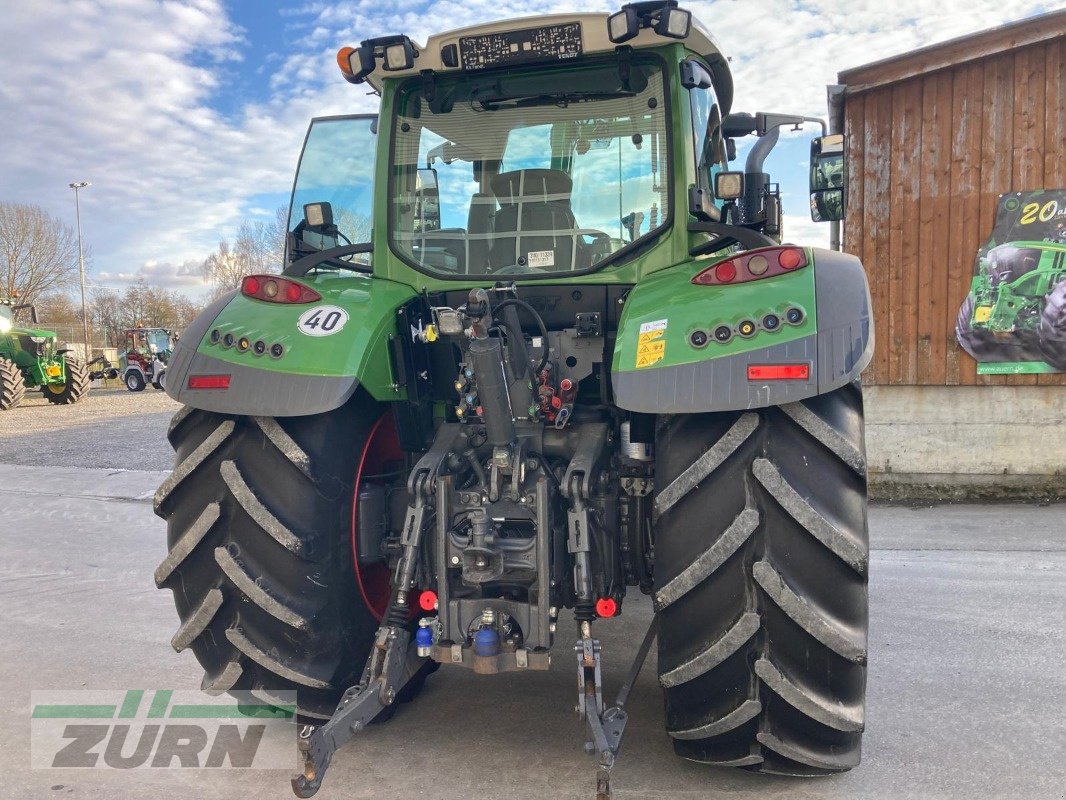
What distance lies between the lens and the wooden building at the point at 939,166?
7.46m

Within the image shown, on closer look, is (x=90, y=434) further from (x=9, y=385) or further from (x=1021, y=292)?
(x=1021, y=292)

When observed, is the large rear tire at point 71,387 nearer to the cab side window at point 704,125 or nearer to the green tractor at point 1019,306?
the green tractor at point 1019,306

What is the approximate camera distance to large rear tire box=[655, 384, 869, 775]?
7.53 ft

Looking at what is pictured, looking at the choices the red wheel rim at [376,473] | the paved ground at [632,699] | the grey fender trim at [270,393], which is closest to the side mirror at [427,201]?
the red wheel rim at [376,473]

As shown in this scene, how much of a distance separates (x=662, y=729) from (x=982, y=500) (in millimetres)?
5920

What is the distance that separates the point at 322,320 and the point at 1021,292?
7094 mm

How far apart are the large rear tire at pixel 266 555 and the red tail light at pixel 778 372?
1.39m

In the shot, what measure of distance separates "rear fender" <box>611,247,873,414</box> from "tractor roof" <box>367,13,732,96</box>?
1011 mm

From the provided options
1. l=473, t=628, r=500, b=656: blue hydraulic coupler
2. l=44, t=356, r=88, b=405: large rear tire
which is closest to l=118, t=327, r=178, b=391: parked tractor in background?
l=44, t=356, r=88, b=405: large rear tire

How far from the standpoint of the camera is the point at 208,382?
8.86ft

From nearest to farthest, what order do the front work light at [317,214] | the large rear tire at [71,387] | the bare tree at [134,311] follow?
the front work light at [317,214], the large rear tire at [71,387], the bare tree at [134,311]

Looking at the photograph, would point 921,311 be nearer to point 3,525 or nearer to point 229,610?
point 229,610

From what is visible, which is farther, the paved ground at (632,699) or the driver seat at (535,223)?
the driver seat at (535,223)

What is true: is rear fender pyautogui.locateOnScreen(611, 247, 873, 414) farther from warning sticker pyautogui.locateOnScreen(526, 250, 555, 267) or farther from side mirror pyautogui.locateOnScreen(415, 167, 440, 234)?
side mirror pyautogui.locateOnScreen(415, 167, 440, 234)
